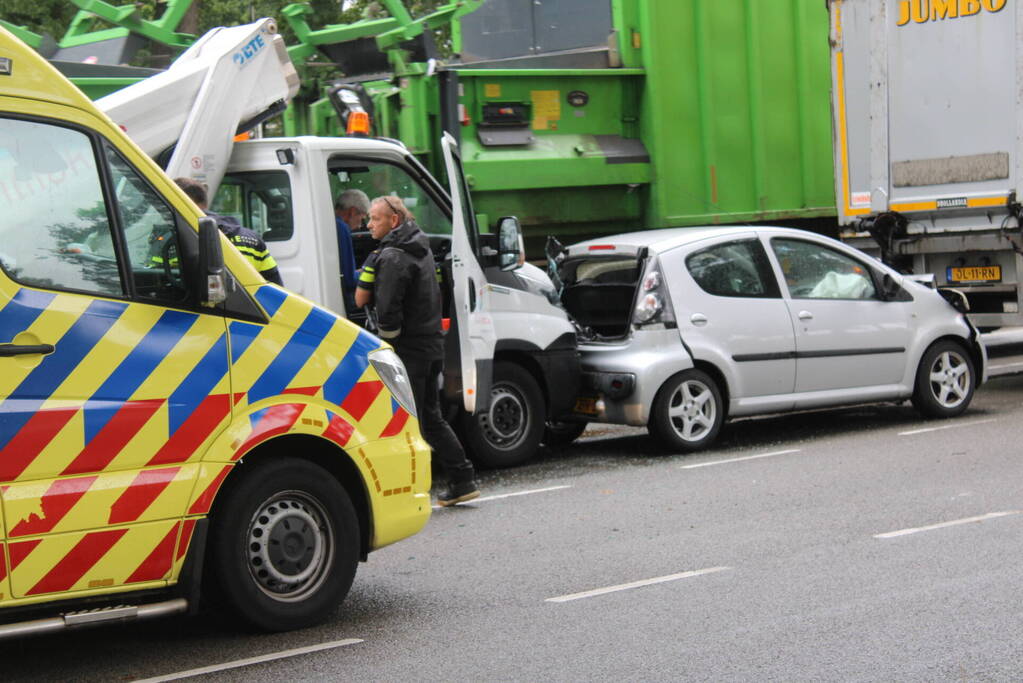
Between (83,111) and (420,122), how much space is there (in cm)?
665

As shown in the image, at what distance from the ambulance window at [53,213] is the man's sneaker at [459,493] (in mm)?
3574

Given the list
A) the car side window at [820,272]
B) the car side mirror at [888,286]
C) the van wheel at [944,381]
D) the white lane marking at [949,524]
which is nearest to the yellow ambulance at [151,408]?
the white lane marking at [949,524]

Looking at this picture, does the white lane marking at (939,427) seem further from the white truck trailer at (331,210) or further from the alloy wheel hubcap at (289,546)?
the alloy wheel hubcap at (289,546)

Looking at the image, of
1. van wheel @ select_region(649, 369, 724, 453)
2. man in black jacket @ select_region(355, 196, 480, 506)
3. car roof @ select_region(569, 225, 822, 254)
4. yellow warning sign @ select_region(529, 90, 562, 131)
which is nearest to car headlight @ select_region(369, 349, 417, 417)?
man in black jacket @ select_region(355, 196, 480, 506)

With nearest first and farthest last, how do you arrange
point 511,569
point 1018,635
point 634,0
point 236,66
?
point 1018,635 → point 511,569 → point 236,66 → point 634,0

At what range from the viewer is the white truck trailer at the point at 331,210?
27.7 feet

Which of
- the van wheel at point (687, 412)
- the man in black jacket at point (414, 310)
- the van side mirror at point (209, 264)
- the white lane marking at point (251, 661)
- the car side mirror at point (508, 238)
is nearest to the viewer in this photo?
the white lane marking at point (251, 661)

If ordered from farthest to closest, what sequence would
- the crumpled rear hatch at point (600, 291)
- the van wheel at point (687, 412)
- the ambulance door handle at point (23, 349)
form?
1. the crumpled rear hatch at point (600, 291)
2. the van wheel at point (687, 412)
3. the ambulance door handle at point (23, 349)

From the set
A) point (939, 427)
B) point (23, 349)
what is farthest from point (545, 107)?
point (23, 349)

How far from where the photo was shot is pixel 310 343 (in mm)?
5598

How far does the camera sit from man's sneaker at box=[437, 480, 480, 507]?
8.37 meters

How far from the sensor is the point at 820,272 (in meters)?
10.7

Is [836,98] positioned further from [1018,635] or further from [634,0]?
[1018,635]

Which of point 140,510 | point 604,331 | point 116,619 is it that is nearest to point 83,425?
point 140,510
